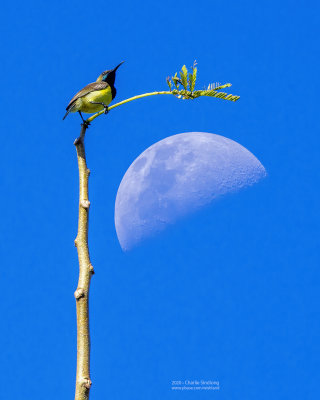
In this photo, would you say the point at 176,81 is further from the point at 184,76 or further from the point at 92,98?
the point at 92,98

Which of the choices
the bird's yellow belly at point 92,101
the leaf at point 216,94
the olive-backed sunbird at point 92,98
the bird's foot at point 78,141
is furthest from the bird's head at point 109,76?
the leaf at point 216,94

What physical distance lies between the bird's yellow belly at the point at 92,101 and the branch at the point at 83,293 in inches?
55.9

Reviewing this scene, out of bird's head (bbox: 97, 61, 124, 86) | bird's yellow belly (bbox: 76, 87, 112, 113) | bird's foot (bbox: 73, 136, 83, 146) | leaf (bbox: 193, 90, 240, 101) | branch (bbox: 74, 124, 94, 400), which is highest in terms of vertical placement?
bird's head (bbox: 97, 61, 124, 86)

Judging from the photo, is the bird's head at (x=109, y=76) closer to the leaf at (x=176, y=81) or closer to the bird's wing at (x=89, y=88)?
the bird's wing at (x=89, y=88)

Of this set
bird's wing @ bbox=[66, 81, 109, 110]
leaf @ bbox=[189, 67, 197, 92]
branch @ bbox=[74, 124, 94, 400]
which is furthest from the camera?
bird's wing @ bbox=[66, 81, 109, 110]

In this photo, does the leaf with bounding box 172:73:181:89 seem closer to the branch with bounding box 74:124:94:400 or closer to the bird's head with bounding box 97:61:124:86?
the branch with bounding box 74:124:94:400

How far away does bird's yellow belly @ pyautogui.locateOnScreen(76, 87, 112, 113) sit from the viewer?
6.41m

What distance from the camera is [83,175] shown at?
5.13m

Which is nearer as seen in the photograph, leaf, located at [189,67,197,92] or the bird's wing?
leaf, located at [189,67,197,92]

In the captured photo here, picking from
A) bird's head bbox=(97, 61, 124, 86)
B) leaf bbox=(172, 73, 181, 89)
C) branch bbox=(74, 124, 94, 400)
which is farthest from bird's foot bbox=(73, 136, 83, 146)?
bird's head bbox=(97, 61, 124, 86)

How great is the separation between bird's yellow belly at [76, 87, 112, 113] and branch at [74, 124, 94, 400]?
1420 millimetres

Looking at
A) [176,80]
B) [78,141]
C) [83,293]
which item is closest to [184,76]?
[176,80]

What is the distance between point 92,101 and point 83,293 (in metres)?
2.54

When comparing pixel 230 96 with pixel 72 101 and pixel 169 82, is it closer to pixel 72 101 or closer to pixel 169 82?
pixel 169 82
